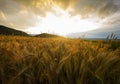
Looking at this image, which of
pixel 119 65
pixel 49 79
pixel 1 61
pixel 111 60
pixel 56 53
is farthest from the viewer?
pixel 56 53

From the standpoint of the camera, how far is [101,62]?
1.53 metres

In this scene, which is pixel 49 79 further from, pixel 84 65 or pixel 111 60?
pixel 111 60

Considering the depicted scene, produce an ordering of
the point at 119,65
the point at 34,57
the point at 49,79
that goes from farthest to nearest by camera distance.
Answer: the point at 34,57, the point at 119,65, the point at 49,79

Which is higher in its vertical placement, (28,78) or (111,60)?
(111,60)

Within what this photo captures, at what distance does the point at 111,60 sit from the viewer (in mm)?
1479

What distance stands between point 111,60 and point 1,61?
1.16 metres

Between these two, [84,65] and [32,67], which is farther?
[32,67]

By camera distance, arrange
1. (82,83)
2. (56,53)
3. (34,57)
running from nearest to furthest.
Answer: (82,83), (34,57), (56,53)

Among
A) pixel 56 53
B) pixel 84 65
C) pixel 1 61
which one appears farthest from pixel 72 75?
pixel 1 61

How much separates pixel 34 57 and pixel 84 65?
0.62m

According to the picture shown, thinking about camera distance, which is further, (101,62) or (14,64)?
(14,64)

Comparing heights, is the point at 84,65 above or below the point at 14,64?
above

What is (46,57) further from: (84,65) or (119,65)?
(119,65)

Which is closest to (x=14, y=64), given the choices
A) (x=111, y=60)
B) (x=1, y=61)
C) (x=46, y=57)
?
(x=1, y=61)
